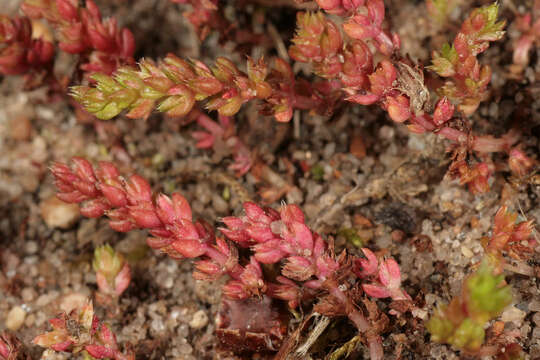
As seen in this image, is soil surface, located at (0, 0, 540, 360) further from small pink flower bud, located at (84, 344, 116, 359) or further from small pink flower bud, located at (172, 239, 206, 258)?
small pink flower bud, located at (172, 239, 206, 258)

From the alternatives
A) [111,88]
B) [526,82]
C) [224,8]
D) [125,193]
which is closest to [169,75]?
[111,88]

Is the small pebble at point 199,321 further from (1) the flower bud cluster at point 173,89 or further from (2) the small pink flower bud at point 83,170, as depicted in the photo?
(1) the flower bud cluster at point 173,89

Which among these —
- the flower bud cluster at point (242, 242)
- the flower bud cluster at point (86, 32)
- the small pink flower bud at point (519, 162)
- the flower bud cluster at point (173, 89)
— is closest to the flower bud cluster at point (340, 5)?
the flower bud cluster at point (173, 89)

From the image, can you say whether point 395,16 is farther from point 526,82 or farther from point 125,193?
point 125,193

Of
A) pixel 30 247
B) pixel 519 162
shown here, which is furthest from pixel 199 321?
pixel 519 162

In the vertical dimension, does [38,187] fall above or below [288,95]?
below

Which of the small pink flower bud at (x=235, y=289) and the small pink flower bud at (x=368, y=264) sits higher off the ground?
the small pink flower bud at (x=368, y=264)
